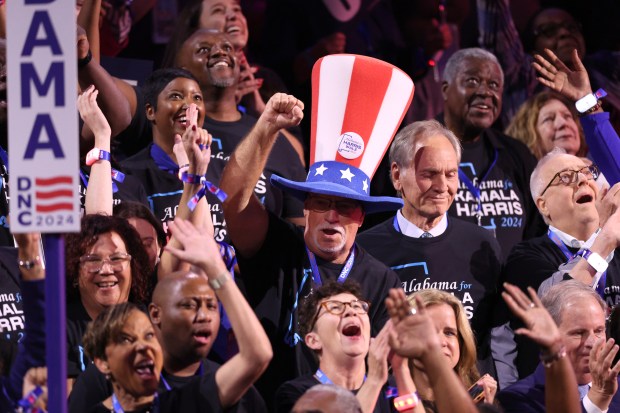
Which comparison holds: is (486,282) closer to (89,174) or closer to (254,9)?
(89,174)

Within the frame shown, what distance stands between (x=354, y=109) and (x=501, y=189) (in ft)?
5.39

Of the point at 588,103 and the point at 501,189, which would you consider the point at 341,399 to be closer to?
the point at 588,103

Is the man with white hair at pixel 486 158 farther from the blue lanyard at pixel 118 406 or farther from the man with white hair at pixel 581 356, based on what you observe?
the blue lanyard at pixel 118 406

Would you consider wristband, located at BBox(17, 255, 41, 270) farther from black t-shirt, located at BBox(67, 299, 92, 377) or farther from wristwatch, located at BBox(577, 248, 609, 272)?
wristwatch, located at BBox(577, 248, 609, 272)

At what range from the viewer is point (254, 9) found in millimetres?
8172

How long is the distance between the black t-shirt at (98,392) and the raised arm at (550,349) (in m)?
0.95

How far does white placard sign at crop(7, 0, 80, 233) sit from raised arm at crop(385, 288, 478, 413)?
3.80 ft

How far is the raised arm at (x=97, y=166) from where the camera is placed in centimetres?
553

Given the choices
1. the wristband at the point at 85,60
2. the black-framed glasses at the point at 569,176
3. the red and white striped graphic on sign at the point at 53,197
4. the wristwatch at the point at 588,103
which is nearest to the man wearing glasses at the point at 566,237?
the black-framed glasses at the point at 569,176

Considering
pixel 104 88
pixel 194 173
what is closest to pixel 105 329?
pixel 194 173

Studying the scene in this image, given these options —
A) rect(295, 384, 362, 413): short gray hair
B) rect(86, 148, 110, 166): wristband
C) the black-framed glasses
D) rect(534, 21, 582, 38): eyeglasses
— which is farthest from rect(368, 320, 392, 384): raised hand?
rect(534, 21, 582, 38): eyeglasses

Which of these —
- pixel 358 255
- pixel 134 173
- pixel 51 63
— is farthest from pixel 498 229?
pixel 51 63

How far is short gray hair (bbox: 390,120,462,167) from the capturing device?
612 centimetres

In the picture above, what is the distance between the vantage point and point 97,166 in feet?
18.2
